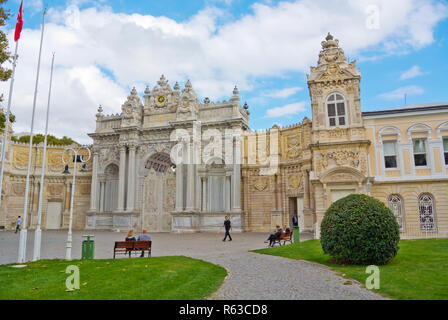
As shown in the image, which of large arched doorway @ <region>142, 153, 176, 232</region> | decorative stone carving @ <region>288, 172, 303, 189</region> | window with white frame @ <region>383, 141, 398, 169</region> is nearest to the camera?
window with white frame @ <region>383, 141, 398, 169</region>

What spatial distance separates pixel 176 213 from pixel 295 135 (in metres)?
12.8

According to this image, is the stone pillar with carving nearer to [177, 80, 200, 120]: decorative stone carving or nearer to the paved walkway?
[177, 80, 200, 120]: decorative stone carving

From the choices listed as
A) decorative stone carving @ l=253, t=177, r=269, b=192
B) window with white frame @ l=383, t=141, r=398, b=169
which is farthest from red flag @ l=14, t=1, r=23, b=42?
decorative stone carving @ l=253, t=177, r=269, b=192

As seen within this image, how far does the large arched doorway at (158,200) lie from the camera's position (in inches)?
1348

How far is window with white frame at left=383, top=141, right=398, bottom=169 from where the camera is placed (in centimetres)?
2408

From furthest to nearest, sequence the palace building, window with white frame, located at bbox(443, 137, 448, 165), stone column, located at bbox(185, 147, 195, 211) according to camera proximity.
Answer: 1. stone column, located at bbox(185, 147, 195, 211)
2. the palace building
3. window with white frame, located at bbox(443, 137, 448, 165)

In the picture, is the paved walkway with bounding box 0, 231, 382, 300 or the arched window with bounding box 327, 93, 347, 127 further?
the arched window with bounding box 327, 93, 347, 127

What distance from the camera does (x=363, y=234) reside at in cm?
1186

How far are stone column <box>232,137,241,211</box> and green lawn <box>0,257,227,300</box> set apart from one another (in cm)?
1866

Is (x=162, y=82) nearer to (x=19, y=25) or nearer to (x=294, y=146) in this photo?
(x=294, y=146)

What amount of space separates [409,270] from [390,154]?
1505 centimetres

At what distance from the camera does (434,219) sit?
2264 cm
